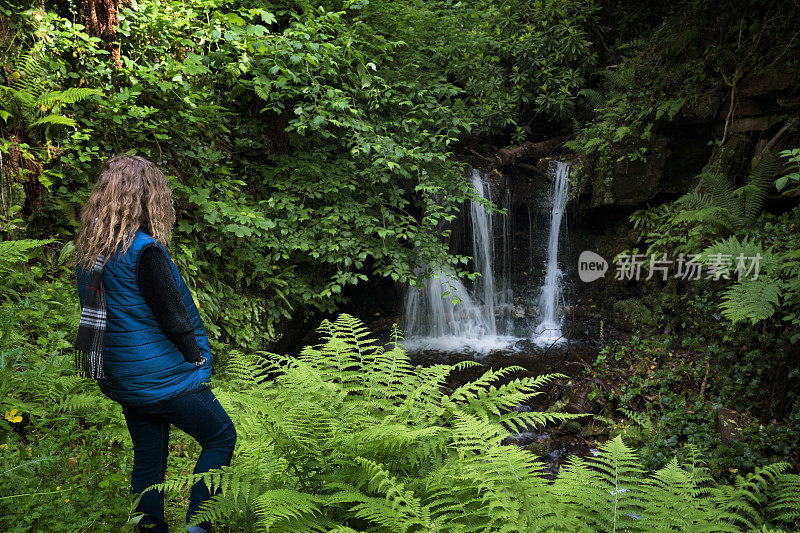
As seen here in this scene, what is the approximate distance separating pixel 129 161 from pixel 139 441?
52.1 inches

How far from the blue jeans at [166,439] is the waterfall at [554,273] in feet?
23.9

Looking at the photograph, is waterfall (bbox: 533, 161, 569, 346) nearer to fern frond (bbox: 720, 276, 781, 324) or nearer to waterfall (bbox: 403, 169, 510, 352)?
waterfall (bbox: 403, 169, 510, 352)

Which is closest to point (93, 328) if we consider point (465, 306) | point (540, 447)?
point (540, 447)

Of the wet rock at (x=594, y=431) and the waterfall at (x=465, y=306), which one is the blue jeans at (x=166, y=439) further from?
the waterfall at (x=465, y=306)

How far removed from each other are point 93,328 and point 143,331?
188 mm

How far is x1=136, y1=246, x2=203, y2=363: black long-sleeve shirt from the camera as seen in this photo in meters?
1.90

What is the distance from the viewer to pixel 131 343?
6.16 feet

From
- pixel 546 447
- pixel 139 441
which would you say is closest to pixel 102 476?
pixel 139 441

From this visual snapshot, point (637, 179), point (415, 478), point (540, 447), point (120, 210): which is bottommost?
point (540, 447)

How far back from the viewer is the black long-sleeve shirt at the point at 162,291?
190 cm

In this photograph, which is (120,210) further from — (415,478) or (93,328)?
(415,478)

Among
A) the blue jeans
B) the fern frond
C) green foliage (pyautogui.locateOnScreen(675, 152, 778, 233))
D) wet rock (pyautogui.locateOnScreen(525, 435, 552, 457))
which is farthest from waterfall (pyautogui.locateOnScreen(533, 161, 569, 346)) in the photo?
the blue jeans

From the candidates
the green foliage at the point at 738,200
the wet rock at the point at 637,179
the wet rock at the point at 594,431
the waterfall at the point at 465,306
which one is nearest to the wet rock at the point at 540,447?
the wet rock at the point at 594,431

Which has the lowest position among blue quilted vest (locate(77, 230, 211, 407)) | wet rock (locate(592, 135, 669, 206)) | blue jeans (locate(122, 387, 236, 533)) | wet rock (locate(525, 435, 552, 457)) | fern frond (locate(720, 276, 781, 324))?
wet rock (locate(525, 435, 552, 457))
